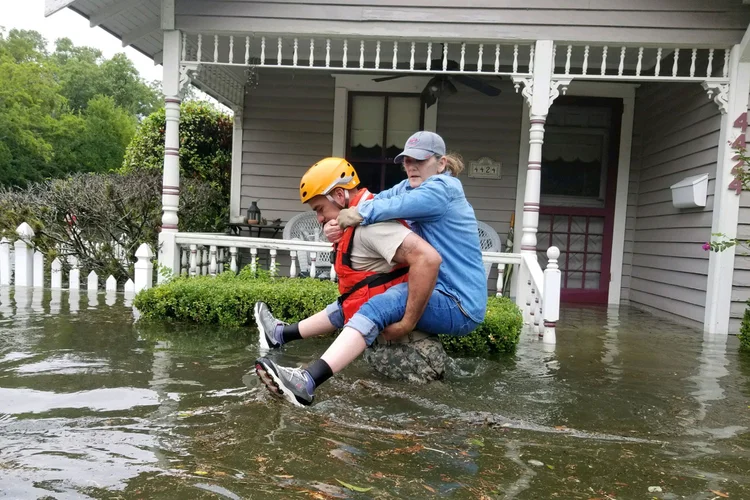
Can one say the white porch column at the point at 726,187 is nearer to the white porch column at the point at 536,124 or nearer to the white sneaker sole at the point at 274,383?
the white porch column at the point at 536,124

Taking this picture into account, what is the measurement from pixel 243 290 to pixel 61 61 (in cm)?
5989

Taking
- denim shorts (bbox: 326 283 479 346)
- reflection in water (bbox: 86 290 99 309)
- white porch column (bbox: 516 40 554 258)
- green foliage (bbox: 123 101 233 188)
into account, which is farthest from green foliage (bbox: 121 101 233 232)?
denim shorts (bbox: 326 283 479 346)

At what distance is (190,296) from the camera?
19.4ft

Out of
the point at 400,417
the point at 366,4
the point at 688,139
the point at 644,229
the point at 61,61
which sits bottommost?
the point at 400,417

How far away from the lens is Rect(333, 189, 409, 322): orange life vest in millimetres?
3368

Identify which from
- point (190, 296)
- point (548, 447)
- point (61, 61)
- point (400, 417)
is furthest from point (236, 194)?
point (61, 61)

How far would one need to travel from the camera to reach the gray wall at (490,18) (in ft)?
21.4

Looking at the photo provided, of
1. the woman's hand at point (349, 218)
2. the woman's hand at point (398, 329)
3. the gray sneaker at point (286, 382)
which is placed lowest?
the gray sneaker at point (286, 382)

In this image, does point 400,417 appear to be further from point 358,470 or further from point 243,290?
point 243,290

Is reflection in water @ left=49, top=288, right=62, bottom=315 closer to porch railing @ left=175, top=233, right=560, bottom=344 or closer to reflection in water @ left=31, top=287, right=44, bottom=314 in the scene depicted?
reflection in water @ left=31, top=287, right=44, bottom=314

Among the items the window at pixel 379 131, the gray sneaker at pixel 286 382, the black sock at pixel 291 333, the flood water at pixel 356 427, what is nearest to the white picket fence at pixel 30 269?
the flood water at pixel 356 427

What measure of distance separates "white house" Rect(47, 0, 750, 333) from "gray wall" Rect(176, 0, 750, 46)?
16 millimetres

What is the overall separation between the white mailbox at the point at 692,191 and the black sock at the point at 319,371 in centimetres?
559

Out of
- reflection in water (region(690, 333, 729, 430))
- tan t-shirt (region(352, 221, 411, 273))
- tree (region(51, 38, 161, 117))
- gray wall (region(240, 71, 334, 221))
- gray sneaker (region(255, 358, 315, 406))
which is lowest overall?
Result: reflection in water (region(690, 333, 729, 430))
